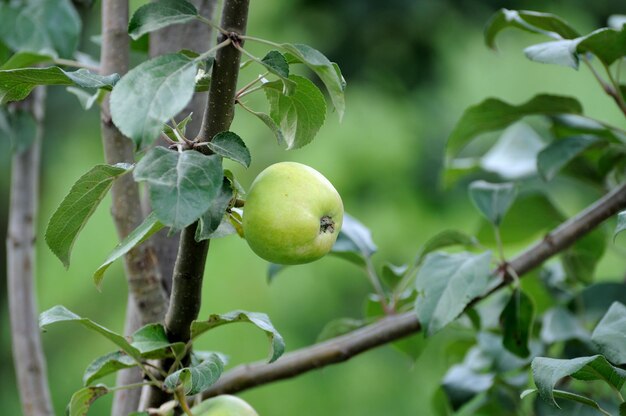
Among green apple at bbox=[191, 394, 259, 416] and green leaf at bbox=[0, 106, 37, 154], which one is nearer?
green apple at bbox=[191, 394, 259, 416]

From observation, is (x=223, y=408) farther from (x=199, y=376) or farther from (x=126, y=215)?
(x=126, y=215)

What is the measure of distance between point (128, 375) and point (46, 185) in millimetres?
1700

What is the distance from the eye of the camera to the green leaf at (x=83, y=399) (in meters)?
0.51

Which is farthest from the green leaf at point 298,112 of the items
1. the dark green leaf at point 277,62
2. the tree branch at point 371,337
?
the tree branch at point 371,337

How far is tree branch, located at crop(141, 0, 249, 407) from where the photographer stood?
41 cm

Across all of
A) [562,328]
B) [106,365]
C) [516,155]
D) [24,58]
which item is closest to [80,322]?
[106,365]

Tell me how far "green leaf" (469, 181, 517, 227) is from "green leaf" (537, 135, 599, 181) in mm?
53

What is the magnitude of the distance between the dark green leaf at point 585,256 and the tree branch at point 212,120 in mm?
528

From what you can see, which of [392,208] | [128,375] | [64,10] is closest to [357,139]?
[392,208]

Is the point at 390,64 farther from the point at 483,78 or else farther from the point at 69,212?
the point at 69,212

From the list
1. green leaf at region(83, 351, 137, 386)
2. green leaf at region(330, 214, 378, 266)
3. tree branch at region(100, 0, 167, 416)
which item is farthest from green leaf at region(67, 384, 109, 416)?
green leaf at region(330, 214, 378, 266)

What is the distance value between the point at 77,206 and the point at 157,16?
0.11m

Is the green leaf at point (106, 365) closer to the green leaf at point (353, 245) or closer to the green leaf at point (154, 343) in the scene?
the green leaf at point (154, 343)

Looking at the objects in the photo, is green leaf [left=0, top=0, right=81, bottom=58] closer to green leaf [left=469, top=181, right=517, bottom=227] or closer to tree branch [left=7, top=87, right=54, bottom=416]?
tree branch [left=7, top=87, right=54, bottom=416]
